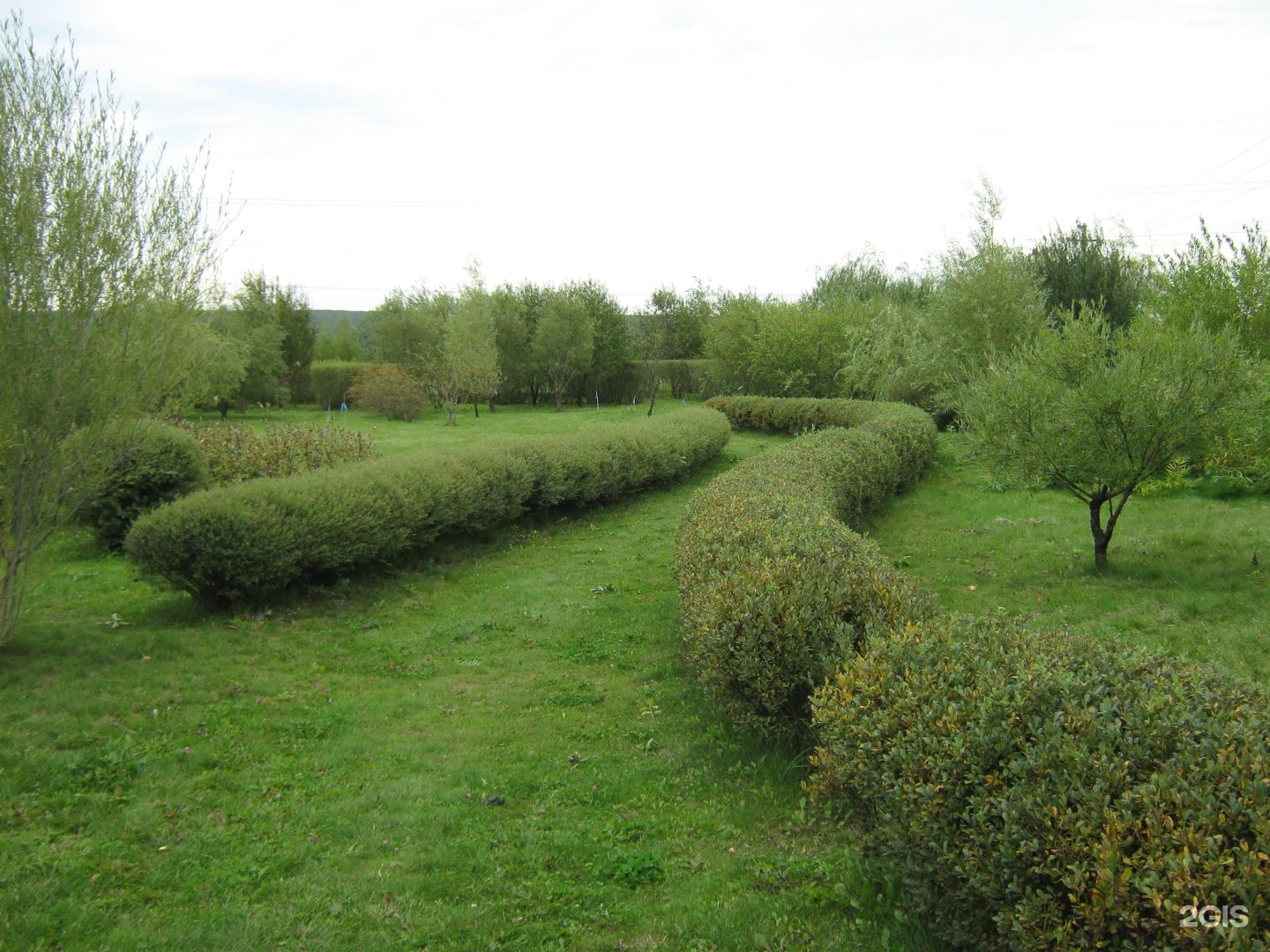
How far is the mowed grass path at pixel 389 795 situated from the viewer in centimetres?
346

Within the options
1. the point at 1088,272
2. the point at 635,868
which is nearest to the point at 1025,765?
the point at 635,868

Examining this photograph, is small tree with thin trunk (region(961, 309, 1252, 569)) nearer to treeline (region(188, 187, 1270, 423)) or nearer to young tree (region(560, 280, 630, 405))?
treeline (region(188, 187, 1270, 423))

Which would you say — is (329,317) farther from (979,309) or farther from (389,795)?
(389,795)

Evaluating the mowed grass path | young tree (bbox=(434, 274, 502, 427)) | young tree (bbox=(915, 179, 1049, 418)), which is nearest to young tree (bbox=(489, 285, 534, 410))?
young tree (bbox=(434, 274, 502, 427))

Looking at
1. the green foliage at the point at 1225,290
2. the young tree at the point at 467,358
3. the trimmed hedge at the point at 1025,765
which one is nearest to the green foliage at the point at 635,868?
the trimmed hedge at the point at 1025,765

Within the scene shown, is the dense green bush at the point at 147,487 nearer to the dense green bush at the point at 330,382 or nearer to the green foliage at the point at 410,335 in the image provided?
the green foliage at the point at 410,335

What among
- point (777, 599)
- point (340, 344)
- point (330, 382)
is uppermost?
point (340, 344)

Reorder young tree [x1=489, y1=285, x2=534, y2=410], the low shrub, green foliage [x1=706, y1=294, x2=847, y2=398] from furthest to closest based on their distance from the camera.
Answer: young tree [x1=489, y1=285, x2=534, y2=410], green foliage [x1=706, y1=294, x2=847, y2=398], the low shrub

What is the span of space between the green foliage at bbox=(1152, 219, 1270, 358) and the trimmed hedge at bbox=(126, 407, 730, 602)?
9019 mm

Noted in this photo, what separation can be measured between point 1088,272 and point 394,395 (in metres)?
24.3

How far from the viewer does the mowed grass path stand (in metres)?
3.46

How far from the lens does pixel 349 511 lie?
8.37 meters

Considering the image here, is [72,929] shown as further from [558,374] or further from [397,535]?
[558,374]

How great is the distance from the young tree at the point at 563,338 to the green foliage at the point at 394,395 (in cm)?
658
